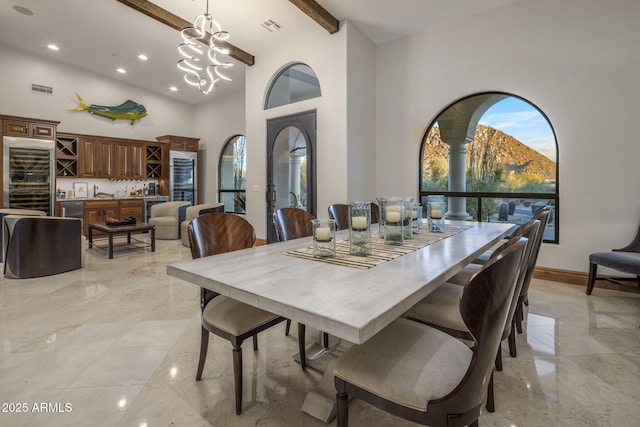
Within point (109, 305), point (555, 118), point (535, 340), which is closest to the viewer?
point (535, 340)

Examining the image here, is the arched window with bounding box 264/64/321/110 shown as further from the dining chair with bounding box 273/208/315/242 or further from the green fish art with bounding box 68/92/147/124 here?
the green fish art with bounding box 68/92/147/124

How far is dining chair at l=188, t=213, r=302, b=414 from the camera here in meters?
1.53

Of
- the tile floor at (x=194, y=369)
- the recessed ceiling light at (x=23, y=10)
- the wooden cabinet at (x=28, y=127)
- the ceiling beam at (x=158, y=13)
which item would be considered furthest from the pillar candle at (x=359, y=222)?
the wooden cabinet at (x=28, y=127)

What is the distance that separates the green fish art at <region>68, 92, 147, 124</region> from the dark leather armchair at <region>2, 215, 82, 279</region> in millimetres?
4012

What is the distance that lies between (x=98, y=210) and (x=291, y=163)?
447 cm

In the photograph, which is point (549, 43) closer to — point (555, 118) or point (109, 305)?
point (555, 118)

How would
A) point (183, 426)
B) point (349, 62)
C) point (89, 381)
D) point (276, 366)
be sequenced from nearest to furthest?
point (183, 426), point (89, 381), point (276, 366), point (349, 62)

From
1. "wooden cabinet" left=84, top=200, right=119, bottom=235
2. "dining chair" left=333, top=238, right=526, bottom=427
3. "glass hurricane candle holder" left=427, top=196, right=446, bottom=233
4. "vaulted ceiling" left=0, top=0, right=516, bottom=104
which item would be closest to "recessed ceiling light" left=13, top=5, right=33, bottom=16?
"vaulted ceiling" left=0, top=0, right=516, bottom=104

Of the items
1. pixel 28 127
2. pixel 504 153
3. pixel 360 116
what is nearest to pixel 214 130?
pixel 28 127

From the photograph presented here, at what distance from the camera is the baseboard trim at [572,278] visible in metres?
3.38

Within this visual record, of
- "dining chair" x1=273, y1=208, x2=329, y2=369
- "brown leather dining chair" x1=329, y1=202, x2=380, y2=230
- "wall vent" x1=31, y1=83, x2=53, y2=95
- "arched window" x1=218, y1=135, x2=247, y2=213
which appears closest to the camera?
"dining chair" x1=273, y1=208, x2=329, y2=369

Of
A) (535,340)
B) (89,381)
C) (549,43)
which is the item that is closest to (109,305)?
(89,381)

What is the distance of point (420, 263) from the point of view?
57.6 inches

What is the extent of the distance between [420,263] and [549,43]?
3848 mm
